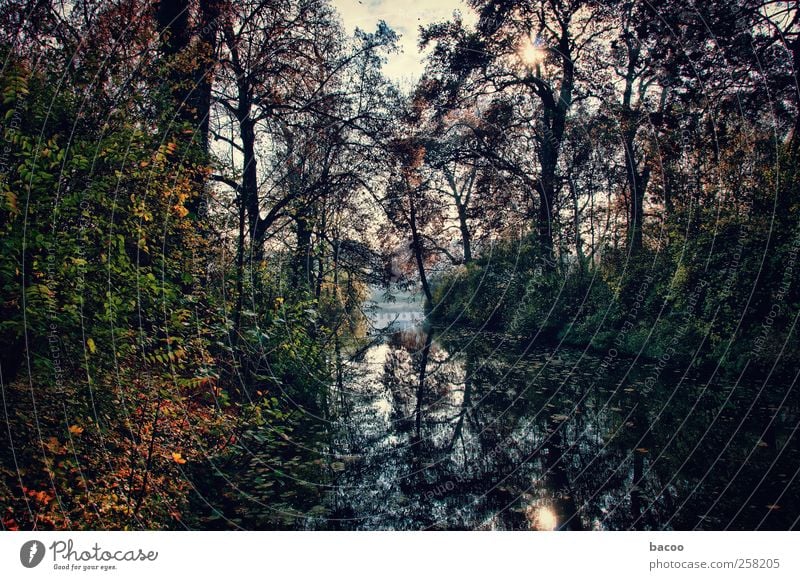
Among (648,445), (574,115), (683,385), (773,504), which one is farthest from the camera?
(574,115)

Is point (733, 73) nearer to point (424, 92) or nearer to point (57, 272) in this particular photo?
point (424, 92)

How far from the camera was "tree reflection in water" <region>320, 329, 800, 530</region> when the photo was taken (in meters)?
5.61

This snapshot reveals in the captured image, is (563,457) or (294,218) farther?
(294,218)

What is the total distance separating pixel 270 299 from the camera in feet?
27.4

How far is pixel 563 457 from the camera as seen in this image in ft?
24.3

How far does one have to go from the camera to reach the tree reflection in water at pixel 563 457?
561 cm

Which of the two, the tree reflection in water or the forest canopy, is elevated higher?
the forest canopy

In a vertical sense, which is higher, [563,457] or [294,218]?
[294,218]

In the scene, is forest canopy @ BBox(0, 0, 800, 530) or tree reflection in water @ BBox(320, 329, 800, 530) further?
tree reflection in water @ BBox(320, 329, 800, 530)

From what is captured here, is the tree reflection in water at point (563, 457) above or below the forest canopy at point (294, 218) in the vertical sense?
below

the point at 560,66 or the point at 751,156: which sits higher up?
the point at 560,66

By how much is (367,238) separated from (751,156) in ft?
33.3

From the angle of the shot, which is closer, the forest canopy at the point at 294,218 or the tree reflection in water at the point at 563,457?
the forest canopy at the point at 294,218
